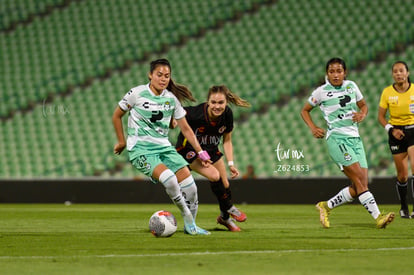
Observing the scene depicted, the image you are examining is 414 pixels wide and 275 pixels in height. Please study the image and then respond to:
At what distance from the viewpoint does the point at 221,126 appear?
9.17 meters

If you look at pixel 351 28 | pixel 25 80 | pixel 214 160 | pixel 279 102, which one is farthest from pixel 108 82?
pixel 214 160

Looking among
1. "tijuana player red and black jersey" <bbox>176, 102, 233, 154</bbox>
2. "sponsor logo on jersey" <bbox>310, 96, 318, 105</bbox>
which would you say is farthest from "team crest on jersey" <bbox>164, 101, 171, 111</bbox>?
"sponsor logo on jersey" <bbox>310, 96, 318, 105</bbox>

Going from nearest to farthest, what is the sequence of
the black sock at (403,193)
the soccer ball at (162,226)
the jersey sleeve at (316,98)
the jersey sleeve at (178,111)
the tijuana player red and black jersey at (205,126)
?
the soccer ball at (162,226) → the jersey sleeve at (178,111) → the tijuana player red and black jersey at (205,126) → the jersey sleeve at (316,98) → the black sock at (403,193)

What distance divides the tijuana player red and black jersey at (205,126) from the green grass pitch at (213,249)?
1.00 meters

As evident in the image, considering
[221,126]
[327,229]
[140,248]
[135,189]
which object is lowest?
[135,189]

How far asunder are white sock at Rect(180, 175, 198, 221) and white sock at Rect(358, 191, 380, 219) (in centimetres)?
198

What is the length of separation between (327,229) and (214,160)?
59.4 inches

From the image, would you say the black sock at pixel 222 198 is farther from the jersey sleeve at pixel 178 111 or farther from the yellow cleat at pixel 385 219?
the yellow cleat at pixel 385 219

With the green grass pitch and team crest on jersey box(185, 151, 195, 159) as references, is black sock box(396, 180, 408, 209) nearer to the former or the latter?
the green grass pitch

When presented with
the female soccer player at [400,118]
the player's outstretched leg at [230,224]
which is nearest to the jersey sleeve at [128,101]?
the player's outstretched leg at [230,224]

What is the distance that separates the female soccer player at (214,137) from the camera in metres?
8.96

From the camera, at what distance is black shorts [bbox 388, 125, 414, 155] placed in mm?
10852

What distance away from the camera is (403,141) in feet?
35.9

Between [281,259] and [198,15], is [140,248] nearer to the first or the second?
[281,259]
